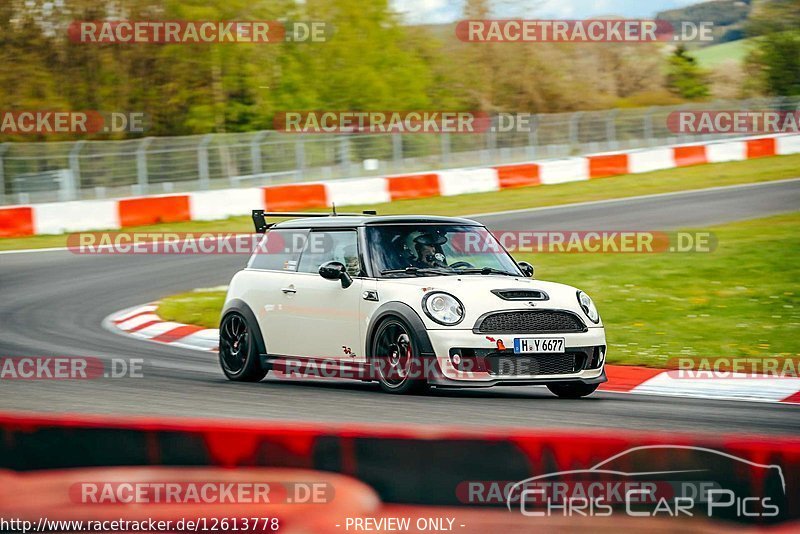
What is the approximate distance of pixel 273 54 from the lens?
37.5 meters

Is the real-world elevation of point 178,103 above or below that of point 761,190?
above

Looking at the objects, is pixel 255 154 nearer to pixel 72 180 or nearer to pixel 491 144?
pixel 72 180

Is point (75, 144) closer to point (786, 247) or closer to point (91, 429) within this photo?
point (786, 247)

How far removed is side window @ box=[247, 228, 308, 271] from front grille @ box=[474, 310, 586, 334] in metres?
2.12

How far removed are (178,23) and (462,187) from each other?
39.1 feet

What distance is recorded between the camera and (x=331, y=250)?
31.5 ft

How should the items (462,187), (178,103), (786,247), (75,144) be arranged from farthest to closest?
1. (178,103)
2. (462,187)
3. (75,144)
4. (786,247)

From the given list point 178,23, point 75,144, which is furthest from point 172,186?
point 178,23

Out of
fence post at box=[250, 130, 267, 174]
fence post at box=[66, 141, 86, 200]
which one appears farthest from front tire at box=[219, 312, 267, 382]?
fence post at box=[250, 130, 267, 174]

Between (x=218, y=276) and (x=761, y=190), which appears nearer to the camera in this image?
(x=218, y=276)

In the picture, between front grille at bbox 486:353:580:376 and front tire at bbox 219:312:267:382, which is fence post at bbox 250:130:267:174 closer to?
front tire at bbox 219:312:267:382

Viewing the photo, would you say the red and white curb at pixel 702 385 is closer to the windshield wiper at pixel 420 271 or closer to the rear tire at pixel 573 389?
the rear tire at pixel 573 389

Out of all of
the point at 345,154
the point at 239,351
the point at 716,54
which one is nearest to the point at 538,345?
the point at 239,351

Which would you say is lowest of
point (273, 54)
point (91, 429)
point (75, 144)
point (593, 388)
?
point (593, 388)
